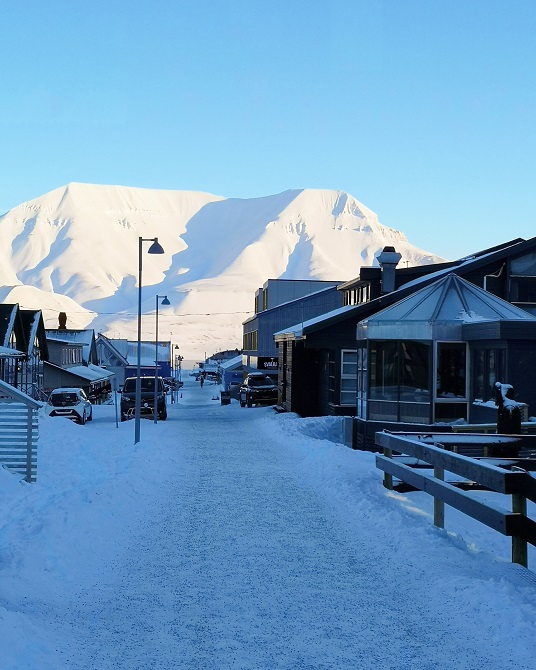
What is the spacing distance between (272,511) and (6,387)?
27.3 feet

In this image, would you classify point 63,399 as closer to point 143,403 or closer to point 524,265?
point 143,403

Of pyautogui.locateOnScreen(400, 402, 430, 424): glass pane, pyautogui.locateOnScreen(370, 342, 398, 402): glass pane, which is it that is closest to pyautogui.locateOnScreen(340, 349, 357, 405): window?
pyautogui.locateOnScreen(370, 342, 398, 402): glass pane

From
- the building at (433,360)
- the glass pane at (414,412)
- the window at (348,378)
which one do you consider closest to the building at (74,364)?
the window at (348,378)

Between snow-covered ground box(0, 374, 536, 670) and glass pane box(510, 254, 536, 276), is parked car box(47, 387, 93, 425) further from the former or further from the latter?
snow-covered ground box(0, 374, 536, 670)

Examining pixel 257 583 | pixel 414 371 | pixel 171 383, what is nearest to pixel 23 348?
pixel 414 371

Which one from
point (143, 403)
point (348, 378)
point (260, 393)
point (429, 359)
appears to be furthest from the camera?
point (260, 393)

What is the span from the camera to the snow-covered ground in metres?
6.27

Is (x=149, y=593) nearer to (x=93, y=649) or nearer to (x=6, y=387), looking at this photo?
(x=93, y=649)

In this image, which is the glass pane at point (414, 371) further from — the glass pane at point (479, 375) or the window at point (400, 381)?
the glass pane at point (479, 375)

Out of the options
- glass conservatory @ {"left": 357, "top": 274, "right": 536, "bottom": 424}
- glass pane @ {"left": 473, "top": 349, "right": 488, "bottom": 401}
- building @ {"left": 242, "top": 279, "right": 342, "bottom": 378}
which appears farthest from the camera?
building @ {"left": 242, "top": 279, "right": 342, "bottom": 378}

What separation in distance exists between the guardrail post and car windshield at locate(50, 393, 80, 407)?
38.8 m

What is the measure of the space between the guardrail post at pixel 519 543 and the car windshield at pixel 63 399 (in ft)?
127

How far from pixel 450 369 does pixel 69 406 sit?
24449 mm

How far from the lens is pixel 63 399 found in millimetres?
45031
